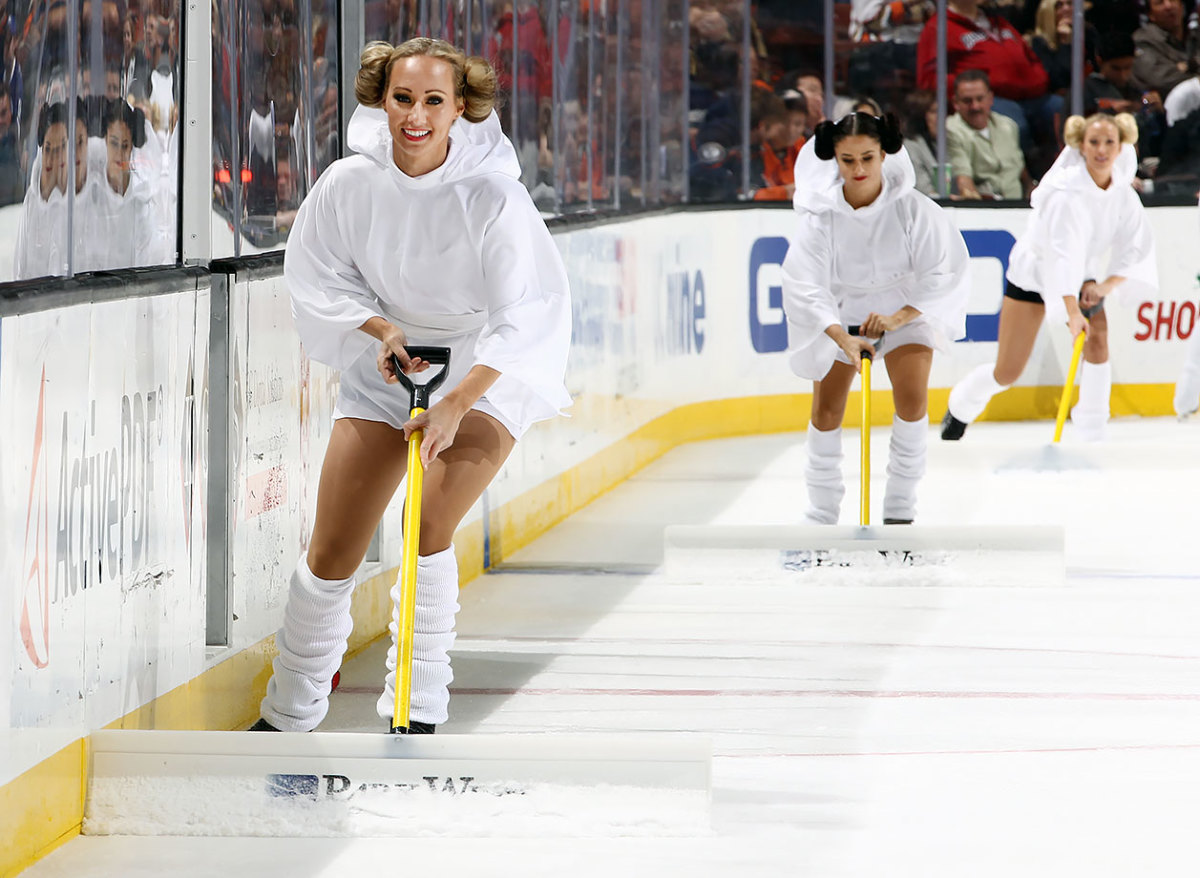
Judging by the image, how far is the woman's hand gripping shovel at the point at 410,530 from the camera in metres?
3.07

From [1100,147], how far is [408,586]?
5.45 meters

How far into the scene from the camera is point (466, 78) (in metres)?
3.31

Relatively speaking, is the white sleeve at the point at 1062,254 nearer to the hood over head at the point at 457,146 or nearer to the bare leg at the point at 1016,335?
the bare leg at the point at 1016,335

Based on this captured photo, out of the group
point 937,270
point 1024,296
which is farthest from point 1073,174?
point 937,270

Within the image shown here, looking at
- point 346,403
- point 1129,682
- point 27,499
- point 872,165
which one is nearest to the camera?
point 27,499

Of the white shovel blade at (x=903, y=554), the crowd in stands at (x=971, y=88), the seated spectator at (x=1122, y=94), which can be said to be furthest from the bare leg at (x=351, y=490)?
the seated spectator at (x=1122, y=94)

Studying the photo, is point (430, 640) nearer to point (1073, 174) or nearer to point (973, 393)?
point (973, 393)

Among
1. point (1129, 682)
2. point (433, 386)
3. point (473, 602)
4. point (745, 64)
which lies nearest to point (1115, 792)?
point (1129, 682)

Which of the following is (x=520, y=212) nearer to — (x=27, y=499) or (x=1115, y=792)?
(x=27, y=499)

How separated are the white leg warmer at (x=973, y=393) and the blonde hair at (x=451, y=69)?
16.3 feet

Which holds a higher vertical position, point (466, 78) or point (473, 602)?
point (466, 78)

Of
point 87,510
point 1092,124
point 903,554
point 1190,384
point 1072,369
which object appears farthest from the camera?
point 1190,384

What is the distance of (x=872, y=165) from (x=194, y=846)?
3084mm

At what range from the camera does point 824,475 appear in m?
5.62
